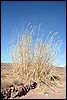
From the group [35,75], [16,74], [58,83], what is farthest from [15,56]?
[58,83]

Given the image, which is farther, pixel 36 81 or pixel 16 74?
pixel 16 74

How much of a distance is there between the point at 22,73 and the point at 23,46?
3.82ft

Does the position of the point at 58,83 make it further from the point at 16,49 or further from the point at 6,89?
the point at 6,89

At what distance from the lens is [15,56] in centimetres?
906

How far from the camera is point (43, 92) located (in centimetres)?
704

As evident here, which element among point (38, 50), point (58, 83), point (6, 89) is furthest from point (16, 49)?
point (6, 89)

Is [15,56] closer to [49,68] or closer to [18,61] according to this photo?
[18,61]

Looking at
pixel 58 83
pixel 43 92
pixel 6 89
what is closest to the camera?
pixel 6 89

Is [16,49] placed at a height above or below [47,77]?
above

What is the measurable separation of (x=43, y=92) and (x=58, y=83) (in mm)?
1686

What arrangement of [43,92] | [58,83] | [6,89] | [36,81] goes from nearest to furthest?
[6,89], [43,92], [36,81], [58,83]

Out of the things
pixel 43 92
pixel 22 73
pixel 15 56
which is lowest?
pixel 43 92

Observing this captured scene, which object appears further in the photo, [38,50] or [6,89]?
[38,50]

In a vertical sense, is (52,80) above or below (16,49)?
below
